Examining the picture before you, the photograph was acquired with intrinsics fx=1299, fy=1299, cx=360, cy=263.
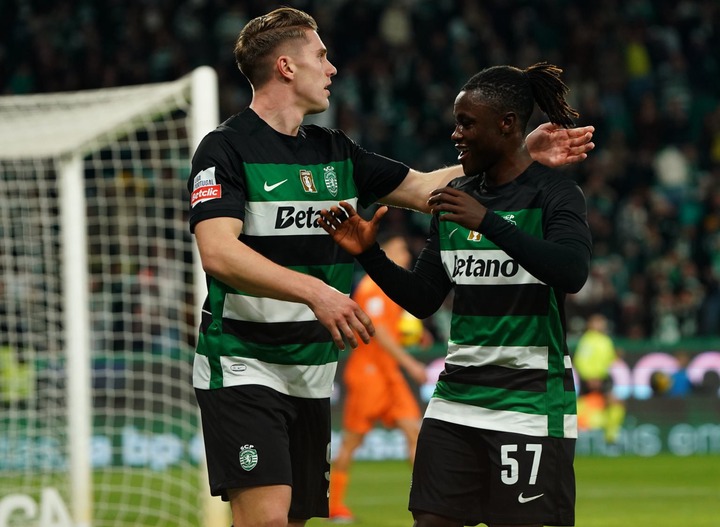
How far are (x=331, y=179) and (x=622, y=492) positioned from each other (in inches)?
300

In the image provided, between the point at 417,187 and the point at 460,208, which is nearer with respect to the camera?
the point at 460,208

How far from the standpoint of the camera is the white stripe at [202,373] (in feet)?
15.3

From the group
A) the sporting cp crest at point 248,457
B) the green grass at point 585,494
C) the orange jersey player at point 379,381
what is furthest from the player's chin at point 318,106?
the orange jersey player at point 379,381

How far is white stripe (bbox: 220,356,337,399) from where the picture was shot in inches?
182

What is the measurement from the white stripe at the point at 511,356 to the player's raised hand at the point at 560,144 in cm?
71

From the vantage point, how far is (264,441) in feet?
15.0

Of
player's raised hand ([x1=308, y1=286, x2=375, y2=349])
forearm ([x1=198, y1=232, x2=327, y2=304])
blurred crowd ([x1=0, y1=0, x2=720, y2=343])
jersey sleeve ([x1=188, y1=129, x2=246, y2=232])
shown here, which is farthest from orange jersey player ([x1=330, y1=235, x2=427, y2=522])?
blurred crowd ([x1=0, y1=0, x2=720, y2=343])

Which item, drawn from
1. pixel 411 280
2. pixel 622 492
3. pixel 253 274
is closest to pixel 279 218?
pixel 253 274

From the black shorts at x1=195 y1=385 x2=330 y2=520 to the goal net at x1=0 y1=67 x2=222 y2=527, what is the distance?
3.15 meters

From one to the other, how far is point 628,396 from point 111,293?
702cm

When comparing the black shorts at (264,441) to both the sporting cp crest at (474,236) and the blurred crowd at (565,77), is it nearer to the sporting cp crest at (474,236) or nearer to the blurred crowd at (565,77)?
the sporting cp crest at (474,236)

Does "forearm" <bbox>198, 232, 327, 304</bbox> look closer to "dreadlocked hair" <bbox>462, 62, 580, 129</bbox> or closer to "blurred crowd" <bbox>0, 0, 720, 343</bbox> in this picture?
"dreadlocked hair" <bbox>462, 62, 580, 129</bbox>

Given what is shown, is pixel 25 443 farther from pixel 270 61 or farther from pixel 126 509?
pixel 270 61

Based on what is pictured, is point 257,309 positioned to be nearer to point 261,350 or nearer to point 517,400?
point 261,350
